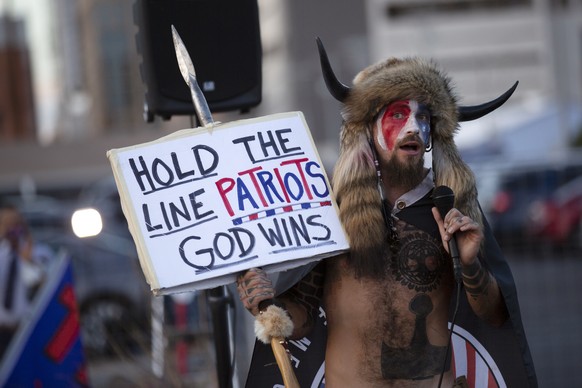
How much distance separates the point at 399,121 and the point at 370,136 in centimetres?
13

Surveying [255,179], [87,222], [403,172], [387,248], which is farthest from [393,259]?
[87,222]

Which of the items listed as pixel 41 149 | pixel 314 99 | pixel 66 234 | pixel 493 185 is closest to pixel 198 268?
pixel 493 185

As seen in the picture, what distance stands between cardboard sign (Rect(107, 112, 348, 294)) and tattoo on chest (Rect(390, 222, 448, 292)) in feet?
0.64

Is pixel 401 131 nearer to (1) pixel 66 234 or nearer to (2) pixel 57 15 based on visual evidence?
(1) pixel 66 234

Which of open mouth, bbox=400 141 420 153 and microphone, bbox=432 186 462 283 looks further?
open mouth, bbox=400 141 420 153

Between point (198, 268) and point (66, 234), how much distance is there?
26.8 ft

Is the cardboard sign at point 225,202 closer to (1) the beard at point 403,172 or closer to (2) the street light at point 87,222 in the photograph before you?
(1) the beard at point 403,172

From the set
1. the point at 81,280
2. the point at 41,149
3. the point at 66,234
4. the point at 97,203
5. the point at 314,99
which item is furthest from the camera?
the point at 41,149

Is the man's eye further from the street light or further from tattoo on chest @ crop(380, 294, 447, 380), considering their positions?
the street light

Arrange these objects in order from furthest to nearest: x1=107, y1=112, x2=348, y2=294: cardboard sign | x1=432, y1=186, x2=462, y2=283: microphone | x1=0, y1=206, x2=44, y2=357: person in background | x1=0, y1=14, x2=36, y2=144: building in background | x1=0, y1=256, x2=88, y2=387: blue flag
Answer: x1=0, y1=14, x2=36, y2=144: building in background
x1=0, y1=206, x2=44, y2=357: person in background
x1=0, y1=256, x2=88, y2=387: blue flag
x1=107, y1=112, x2=348, y2=294: cardboard sign
x1=432, y1=186, x2=462, y2=283: microphone

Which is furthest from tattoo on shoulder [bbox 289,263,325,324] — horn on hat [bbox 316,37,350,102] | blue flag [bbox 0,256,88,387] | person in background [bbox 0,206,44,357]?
person in background [bbox 0,206,44,357]

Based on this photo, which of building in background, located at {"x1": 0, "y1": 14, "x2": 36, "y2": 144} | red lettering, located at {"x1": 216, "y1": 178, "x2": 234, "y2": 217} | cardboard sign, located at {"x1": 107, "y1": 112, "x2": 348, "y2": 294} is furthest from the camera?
building in background, located at {"x1": 0, "y1": 14, "x2": 36, "y2": 144}

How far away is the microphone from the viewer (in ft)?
11.6

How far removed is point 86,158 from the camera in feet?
117
